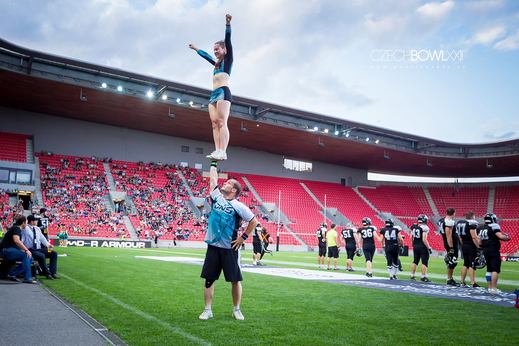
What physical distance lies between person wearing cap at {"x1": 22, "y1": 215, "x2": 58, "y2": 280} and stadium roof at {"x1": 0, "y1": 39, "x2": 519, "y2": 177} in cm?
2155

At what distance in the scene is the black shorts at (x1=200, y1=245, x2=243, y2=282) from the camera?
591 cm

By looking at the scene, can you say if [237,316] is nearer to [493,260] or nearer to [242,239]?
[242,239]

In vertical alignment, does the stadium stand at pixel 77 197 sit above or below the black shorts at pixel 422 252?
above

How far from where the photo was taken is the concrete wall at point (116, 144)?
38812mm

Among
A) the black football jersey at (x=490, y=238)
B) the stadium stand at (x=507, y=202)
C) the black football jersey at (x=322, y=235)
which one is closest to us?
→ the black football jersey at (x=490, y=238)

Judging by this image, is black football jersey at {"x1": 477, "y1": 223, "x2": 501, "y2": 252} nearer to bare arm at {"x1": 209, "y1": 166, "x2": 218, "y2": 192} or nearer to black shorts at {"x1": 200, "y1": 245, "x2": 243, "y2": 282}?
black shorts at {"x1": 200, "y1": 245, "x2": 243, "y2": 282}

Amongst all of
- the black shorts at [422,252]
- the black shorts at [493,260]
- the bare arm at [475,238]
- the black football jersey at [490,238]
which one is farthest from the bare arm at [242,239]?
the black shorts at [422,252]

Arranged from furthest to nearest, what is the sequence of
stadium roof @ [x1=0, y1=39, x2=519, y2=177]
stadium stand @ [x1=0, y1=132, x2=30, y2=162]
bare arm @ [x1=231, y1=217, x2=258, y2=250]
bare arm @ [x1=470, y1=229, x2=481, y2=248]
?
stadium stand @ [x1=0, y1=132, x2=30, y2=162] → stadium roof @ [x1=0, y1=39, x2=519, y2=177] → bare arm @ [x1=470, y1=229, x2=481, y2=248] → bare arm @ [x1=231, y1=217, x2=258, y2=250]

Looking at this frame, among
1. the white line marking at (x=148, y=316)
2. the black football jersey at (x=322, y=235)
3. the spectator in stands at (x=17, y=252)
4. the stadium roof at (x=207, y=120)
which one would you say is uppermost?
the stadium roof at (x=207, y=120)

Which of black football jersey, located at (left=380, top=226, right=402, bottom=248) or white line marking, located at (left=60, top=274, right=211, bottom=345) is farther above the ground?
black football jersey, located at (left=380, top=226, right=402, bottom=248)

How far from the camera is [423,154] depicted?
1785 inches

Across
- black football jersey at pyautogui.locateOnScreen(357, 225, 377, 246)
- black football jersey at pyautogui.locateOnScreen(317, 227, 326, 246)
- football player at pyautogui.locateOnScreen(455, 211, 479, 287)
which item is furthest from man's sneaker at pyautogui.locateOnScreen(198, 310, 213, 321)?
black football jersey at pyautogui.locateOnScreen(317, 227, 326, 246)

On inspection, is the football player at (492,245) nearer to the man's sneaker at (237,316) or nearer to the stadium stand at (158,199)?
the man's sneaker at (237,316)

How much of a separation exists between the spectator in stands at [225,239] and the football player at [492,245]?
23.8 feet
